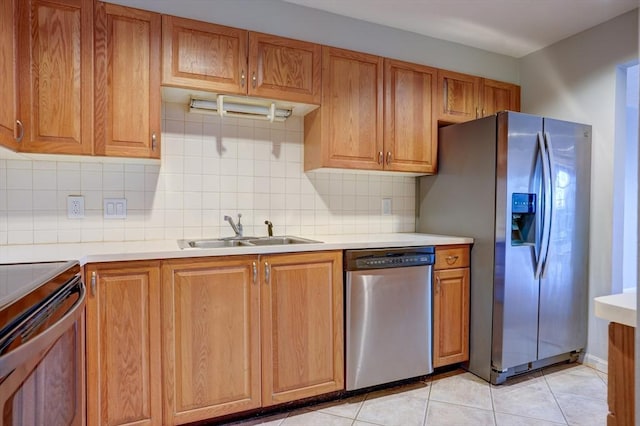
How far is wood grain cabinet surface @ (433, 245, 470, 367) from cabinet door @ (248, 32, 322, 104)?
4.39ft

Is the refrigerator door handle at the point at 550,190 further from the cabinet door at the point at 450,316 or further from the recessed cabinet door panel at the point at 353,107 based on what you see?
the recessed cabinet door panel at the point at 353,107

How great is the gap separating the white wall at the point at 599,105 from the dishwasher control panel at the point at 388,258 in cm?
130

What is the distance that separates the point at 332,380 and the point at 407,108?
1.88 m

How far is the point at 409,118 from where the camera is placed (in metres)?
2.60

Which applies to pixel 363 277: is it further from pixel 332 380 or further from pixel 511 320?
pixel 511 320

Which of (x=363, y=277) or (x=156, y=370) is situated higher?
(x=363, y=277)

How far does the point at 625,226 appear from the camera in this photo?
8.37 feet

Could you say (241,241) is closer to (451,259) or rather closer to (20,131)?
(20,131)

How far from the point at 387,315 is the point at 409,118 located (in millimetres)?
1398

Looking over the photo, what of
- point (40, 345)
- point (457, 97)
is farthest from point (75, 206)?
point (457, 97)

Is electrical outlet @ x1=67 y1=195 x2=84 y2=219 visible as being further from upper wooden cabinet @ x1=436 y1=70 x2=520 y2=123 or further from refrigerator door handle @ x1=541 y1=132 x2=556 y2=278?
refrigerator door handle @ x1=541 y1=132 x2=556 y2=278

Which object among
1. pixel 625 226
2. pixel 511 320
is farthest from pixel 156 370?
pixel 625 226

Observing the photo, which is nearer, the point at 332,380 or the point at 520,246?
the point at 332,380

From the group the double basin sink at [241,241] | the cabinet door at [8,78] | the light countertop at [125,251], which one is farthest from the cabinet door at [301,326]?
the cabinet door at [8,78]
